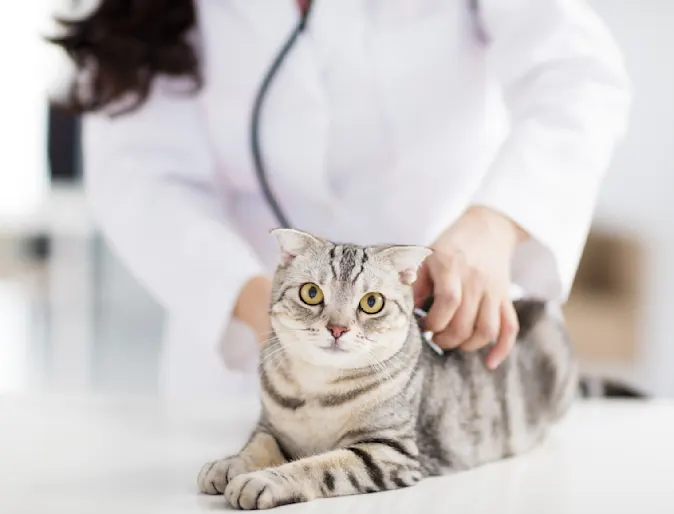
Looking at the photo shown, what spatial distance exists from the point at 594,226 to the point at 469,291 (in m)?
2.48

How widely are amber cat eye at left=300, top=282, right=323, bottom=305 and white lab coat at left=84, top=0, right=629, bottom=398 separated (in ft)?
0.86

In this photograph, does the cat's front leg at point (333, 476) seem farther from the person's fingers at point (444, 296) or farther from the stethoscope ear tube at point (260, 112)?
the stethoscope ear tube at point (260, 112)

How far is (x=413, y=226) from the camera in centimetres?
103

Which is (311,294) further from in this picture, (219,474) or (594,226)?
(594,226)

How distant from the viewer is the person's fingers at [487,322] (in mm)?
714

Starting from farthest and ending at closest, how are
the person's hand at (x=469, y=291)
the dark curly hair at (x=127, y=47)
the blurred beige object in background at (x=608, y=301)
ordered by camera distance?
the blurred beige object in background at (x=608, y=301) → the dark curly hair at (x=127, y=47) → the person's hand at (x=469, y=291)

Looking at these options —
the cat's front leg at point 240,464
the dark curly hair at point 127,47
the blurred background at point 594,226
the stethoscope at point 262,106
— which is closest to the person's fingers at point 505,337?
the cat's front leg at point 240,464

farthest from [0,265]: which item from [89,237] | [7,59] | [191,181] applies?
[191,181]

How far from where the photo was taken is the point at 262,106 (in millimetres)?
1017

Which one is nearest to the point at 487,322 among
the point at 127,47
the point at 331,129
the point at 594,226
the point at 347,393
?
the point at 347,393

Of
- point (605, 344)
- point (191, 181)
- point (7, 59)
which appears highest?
point (7, 59)

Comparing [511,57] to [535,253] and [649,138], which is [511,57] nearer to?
[535,253]

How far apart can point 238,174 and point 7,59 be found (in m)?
2.15

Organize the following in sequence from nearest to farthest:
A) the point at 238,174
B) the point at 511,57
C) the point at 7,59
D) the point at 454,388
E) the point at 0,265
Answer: the point at 454,388, the point at 511,57, the point at 238,174, the point at 7,59, the point at 0,265
